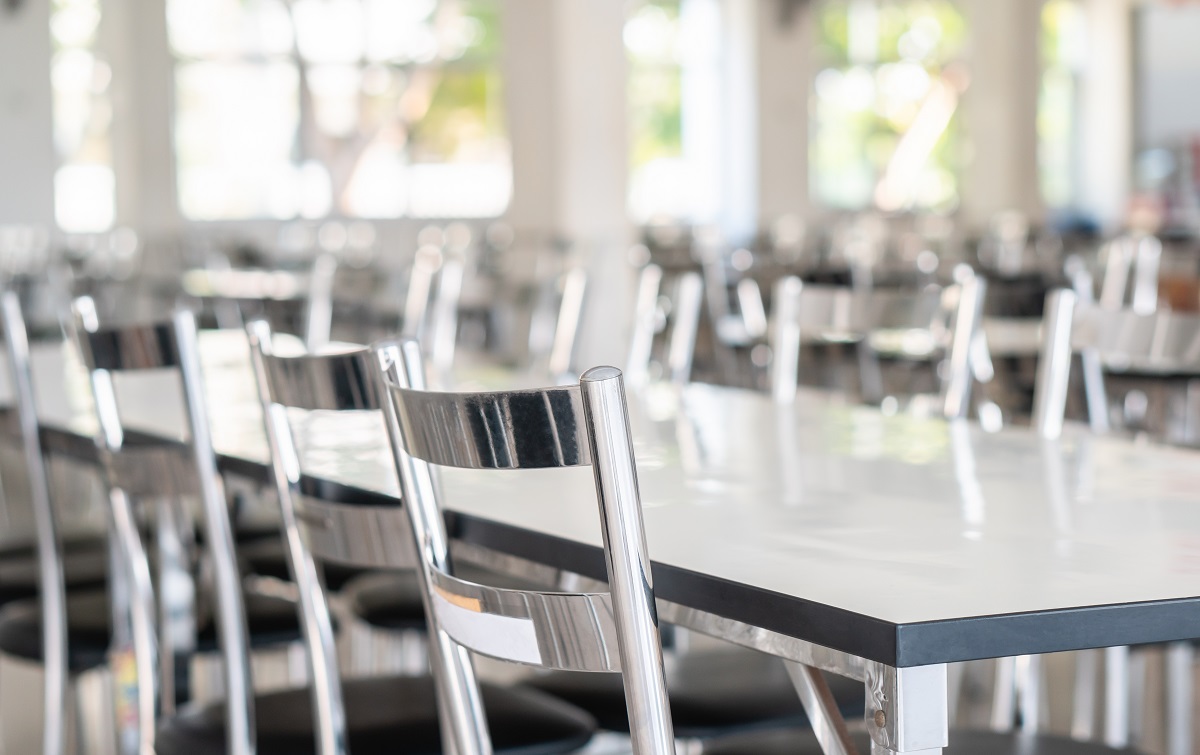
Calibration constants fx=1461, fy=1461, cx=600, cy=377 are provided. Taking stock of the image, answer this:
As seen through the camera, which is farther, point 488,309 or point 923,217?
point 923,217

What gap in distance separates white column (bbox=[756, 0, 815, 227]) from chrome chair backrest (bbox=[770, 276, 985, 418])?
984 centimetres

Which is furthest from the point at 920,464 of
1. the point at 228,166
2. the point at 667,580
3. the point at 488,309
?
the point at 228,166

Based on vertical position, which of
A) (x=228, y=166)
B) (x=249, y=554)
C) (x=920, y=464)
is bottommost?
(x=249, y=554)

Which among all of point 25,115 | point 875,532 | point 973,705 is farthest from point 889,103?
point 875,532

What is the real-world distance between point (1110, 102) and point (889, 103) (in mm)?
2052

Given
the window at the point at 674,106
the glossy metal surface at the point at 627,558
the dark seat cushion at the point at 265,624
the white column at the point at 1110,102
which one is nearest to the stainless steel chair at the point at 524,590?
the glossy metal surface at the point at 627,558

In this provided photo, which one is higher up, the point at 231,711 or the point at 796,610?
the point at 796,610

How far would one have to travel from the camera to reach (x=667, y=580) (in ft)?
3.51

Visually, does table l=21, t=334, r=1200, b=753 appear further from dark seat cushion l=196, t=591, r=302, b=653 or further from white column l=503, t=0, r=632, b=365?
white column l=503, t=0, r=632, b=365

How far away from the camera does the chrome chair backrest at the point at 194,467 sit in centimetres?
161

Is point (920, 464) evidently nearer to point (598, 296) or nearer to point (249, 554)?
point (249, 554)

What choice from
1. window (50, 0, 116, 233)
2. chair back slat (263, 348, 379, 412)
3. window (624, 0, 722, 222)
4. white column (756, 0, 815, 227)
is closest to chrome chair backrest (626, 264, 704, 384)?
chair back slat (263, 348, 379, 412)

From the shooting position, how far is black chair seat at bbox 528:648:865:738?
1.60m

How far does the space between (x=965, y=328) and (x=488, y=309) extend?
5250 millimetres
